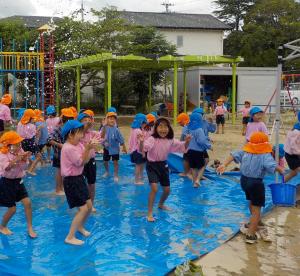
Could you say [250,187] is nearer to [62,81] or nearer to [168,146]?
[168,146]

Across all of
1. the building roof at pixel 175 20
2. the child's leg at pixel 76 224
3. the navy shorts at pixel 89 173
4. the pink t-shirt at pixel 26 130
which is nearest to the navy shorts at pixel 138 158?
the navy shorts at pixel 89 173

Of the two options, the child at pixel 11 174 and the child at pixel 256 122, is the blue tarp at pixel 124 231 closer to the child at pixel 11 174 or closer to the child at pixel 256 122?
the child at pixel 11 174

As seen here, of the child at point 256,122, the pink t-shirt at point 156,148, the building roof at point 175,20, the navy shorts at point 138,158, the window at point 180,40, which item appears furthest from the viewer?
the window at point 180,40

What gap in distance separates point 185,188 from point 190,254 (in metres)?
3.28

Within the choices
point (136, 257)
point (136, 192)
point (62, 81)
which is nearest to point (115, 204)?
point (136, 192)

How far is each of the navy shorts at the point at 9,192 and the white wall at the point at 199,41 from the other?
37.2 meters

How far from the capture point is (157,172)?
6414 millimetres

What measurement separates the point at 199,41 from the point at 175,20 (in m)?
3.12

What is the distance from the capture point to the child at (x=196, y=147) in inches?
329

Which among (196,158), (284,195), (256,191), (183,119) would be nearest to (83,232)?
(256,191)

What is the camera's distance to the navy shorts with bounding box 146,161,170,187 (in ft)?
20.9

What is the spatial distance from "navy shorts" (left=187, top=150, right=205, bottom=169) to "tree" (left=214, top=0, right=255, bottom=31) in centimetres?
4034

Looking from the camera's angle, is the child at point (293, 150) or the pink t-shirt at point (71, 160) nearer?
the pink t-shirt at point (71, 160)

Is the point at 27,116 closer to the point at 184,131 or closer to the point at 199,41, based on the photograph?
the point at 184,131
